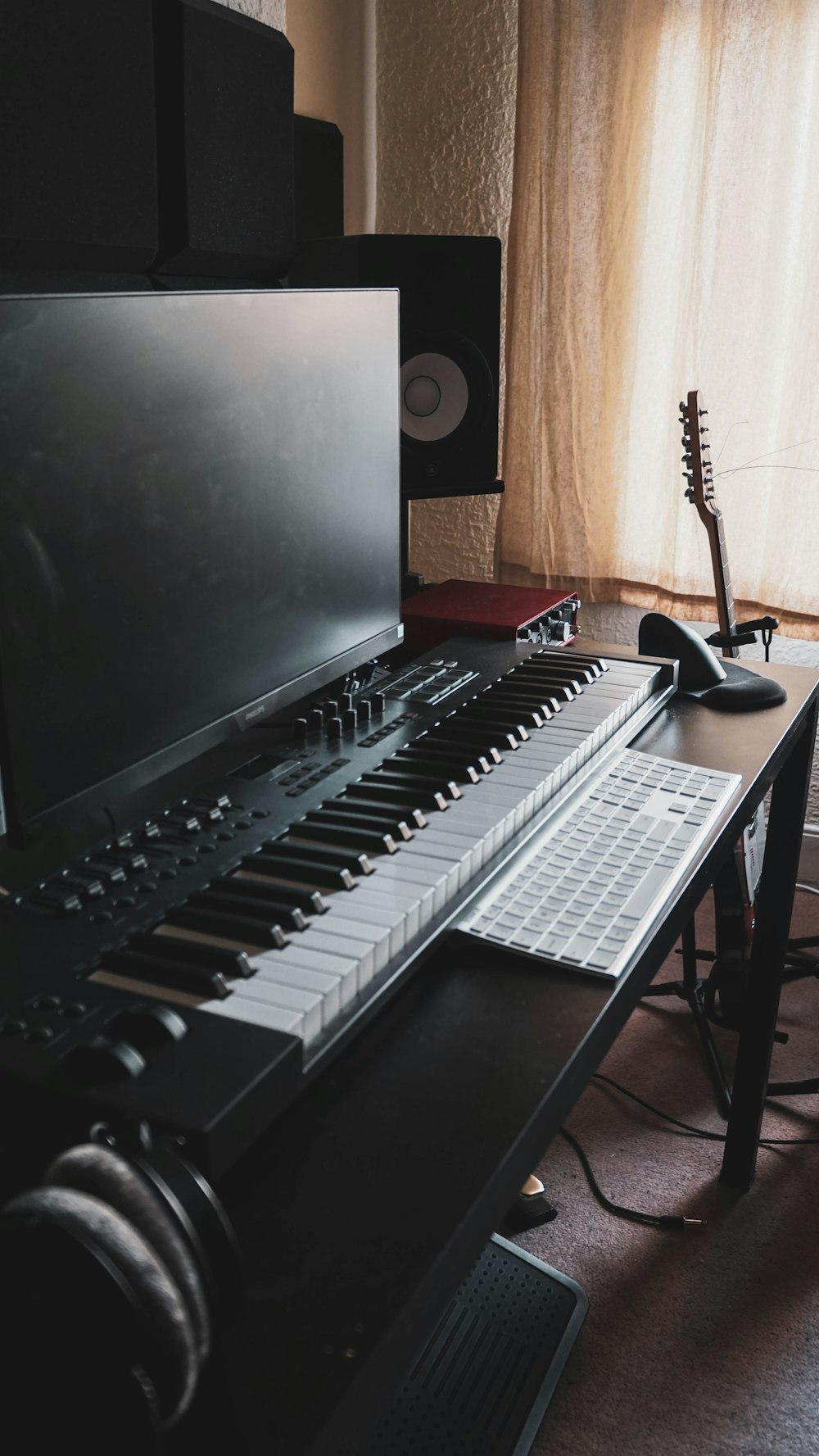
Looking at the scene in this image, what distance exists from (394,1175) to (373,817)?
1.19ft

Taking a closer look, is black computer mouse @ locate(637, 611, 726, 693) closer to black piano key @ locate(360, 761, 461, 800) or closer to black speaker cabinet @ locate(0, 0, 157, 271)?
black piano key @ locate(360, 761, 461, 800)

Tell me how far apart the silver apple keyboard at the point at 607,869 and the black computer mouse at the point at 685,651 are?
31cm

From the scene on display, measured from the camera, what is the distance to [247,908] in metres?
0.81

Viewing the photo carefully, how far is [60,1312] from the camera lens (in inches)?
18.2

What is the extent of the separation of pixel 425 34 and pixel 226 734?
2.17 metres

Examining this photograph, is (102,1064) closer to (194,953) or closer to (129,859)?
(194,953)

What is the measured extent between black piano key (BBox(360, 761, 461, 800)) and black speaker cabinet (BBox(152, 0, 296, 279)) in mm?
647

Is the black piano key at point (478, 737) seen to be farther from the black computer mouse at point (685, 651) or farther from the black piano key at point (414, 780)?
the black computer mouse at point (685, 651)

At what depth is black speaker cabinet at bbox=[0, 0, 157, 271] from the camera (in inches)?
40.7

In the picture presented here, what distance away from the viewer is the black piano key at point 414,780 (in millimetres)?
1034

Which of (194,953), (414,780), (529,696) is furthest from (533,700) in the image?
(194,953)

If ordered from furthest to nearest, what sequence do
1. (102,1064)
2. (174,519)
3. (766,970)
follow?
(766,970), (174,519), (102,1064)

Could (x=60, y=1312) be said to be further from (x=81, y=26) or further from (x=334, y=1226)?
(x=81, y=26)

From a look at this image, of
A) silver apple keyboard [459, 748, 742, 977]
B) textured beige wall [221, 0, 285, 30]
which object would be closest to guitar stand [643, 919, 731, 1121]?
silver apple keyboard [459, 748, 742, 977]
